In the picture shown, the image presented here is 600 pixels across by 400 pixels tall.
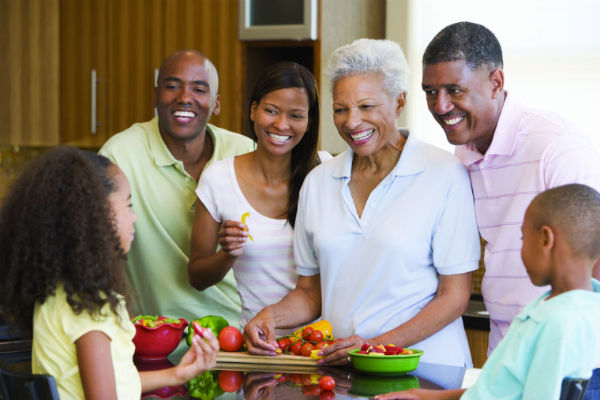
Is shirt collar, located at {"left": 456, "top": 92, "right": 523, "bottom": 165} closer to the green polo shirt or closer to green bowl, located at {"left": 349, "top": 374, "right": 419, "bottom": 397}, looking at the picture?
green bowl, located at {"left": 349, "top": 374, "right": 419, "bottom": 397}

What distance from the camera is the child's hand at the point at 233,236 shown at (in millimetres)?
2039

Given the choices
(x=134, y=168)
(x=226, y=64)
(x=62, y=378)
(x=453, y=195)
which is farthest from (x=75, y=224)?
(x=226, y=64)

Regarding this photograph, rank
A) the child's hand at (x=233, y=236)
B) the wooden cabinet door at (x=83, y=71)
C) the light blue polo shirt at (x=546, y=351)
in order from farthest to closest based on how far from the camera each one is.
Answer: the wooden cabinet door at (x=83, y=71) → the child's hand at (x=233, y=236) → the light blue polo shirt at (x=546, y=351)

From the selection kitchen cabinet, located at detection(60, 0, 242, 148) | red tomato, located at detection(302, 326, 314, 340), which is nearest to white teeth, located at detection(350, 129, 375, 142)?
red tomato, located at detection(302, 326, 314, 340)

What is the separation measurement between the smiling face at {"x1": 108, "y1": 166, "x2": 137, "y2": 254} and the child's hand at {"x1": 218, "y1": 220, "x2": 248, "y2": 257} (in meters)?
0.61

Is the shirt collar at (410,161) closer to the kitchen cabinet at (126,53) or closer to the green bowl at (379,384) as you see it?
the green bowl at (379,384)

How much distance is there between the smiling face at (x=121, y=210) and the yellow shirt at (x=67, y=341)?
0.45ft

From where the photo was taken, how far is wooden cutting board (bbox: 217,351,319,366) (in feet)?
5.90

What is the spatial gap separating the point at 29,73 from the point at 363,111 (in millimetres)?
2743

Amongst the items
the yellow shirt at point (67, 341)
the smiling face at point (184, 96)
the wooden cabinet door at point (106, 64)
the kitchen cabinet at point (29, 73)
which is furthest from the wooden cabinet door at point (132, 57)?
the yellow shirt at point (67, 341)

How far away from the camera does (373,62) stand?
197cm

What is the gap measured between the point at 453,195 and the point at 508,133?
0.19m

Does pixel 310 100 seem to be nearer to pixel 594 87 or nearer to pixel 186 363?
pixel 186 363

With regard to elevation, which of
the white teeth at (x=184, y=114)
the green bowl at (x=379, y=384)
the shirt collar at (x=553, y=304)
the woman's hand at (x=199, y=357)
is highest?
the white teeth at (x=184, y=114)
